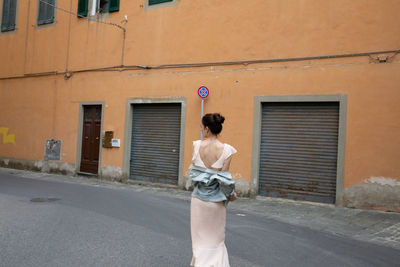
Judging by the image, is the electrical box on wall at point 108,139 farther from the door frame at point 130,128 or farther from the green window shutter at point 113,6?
the green window shutter at point 113,6

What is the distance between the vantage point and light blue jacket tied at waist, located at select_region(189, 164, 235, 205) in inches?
149

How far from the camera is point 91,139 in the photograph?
13398mm

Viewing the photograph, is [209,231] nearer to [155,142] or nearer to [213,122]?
[213,122]

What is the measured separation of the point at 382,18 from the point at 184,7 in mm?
5519

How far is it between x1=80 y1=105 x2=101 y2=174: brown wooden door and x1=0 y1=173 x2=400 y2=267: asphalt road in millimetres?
5125

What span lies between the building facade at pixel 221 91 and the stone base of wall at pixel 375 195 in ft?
0.07

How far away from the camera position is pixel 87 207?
7.46 meters

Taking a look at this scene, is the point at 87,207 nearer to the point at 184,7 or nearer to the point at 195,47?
the point at 195,47

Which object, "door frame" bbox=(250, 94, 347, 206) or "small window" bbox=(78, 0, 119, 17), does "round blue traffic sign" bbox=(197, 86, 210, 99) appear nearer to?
"door frame" bbox=(250, 94, 347, 206)

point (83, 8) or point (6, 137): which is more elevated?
point (83, 8)

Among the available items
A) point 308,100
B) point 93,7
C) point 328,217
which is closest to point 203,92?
point 308,100

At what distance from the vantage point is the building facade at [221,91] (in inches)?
347

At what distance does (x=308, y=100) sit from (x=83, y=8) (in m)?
8.81

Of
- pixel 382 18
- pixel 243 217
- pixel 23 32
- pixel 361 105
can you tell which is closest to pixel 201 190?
pixel 243 217
